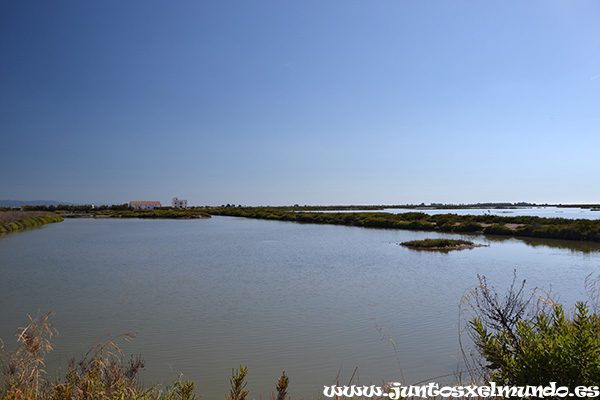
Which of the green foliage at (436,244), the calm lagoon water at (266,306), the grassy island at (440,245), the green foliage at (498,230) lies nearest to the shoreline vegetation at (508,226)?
the green foliage at (498,230)

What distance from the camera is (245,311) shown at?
344 inches

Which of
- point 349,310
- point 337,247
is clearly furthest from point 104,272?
point 337,247

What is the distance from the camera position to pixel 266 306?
9.18 metres

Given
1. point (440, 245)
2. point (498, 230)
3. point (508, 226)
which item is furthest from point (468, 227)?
point (440, 245)

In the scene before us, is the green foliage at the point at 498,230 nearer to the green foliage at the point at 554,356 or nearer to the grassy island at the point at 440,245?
the grassy island at the point at 440,245

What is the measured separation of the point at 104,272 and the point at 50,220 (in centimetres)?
4207

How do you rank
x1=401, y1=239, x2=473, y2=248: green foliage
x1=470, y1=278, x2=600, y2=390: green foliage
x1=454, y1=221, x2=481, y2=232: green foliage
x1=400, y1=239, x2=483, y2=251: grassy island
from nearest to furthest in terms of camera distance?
1. x1=470, y1=278, x2=600, y2=390: green foliage
2. x1=400, y1=239, x2=483, y2=251: grassy island
3. x1=401, y1=239, x2=473, y2=248: green foliage
4. x1=454, y1=221, x2=481, y2=232: green foliage

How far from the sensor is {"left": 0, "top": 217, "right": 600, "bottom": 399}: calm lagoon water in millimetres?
5848

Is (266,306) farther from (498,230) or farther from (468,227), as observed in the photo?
(468,227)

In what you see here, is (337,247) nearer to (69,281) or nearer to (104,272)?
(104,272)

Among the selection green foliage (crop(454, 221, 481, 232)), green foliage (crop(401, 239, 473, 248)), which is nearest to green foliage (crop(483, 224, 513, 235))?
green foliage (crop(454, 221, 481, 232))

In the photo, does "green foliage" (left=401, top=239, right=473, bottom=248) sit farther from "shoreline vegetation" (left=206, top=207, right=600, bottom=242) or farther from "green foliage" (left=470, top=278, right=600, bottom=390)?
"green foliage" (left=470, top=278, right=600, bottom=390)

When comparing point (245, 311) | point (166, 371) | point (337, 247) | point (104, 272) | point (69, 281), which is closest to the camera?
point (166, 371)

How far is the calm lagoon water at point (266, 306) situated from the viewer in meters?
5.85
